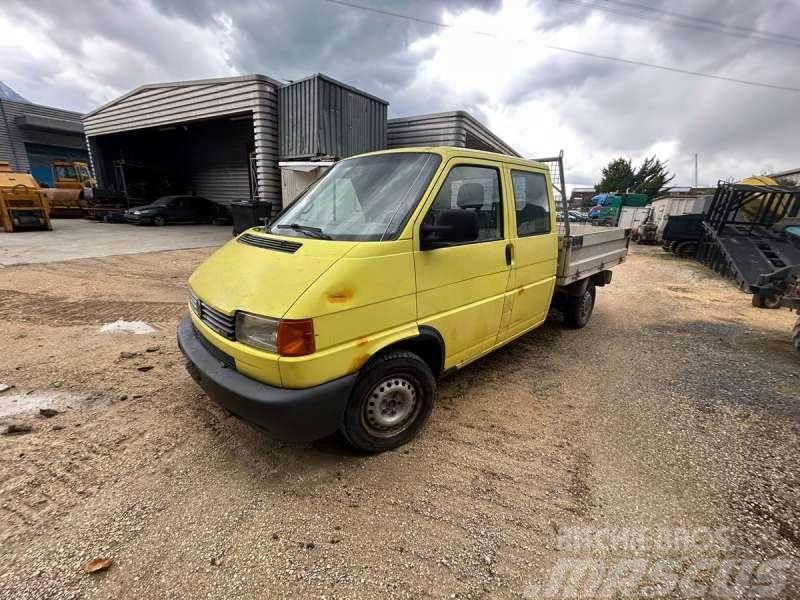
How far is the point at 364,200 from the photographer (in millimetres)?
2627

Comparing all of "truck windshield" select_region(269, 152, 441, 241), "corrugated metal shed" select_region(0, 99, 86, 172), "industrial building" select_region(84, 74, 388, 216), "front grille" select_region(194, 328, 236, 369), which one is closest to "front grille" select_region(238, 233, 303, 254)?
"truck windshield" select_region(269, 152, 441, 241)

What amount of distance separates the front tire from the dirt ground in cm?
17

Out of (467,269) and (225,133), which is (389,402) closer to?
(467,269)

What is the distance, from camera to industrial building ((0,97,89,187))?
20.8 m

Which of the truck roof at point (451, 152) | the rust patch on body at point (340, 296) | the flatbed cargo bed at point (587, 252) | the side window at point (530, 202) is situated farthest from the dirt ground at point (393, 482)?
the truck roof at point (451, 152)

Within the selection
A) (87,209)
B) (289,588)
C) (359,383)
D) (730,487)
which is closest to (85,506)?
(289,588)

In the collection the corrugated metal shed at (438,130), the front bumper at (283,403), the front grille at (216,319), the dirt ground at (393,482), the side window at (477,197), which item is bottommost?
the dirt ground at (393,482)

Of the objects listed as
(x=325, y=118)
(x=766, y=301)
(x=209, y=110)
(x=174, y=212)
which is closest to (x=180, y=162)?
(x=174, y=212)

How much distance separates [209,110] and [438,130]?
292 inches

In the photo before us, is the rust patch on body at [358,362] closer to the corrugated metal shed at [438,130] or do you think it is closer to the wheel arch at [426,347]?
the wheel arch at [426,347]

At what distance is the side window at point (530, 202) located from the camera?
328 cm

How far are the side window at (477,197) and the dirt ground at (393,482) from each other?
153cm

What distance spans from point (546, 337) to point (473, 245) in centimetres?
264

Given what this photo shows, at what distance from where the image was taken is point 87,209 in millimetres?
16812
